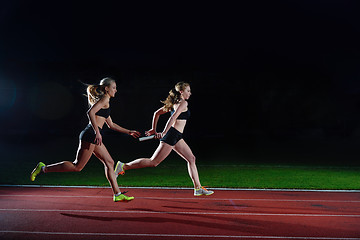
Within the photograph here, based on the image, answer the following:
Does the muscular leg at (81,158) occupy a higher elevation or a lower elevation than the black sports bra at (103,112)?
lower

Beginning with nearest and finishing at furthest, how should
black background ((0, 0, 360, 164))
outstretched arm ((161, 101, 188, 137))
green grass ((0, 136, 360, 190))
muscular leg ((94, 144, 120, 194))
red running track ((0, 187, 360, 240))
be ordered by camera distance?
red running track ((0, 187, 360, 240)) → muscular leg ((94, 144, 120, 194)) → outstretched arm ((161, 101, 188, 137)) → green grass ((0, 136, 360, 190)) → black background ((0, 0, 360, 164))

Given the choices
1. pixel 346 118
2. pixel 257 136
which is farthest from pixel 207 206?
pixel 346 118

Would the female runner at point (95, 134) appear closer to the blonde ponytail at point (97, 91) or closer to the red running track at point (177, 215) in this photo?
the blonde ponytail at point (97, 91)

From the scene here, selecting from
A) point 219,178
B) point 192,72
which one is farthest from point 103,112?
point 192,72

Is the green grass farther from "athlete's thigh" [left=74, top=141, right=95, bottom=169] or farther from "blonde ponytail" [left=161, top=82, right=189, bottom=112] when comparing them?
"athlete's thigh" [left=74, top=141, right=95, bottom=169]

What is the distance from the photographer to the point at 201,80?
1243 inches

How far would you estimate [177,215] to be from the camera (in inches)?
203

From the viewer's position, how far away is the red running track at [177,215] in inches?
169

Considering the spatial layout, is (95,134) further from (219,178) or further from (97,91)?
(219,178)

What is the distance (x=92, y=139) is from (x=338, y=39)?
31.5 m

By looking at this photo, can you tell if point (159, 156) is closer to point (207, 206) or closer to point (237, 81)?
point (207, 206)

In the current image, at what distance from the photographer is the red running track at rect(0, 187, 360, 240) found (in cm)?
430

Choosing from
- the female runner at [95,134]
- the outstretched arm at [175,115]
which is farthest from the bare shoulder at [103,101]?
the outstretched arm at [175,115]

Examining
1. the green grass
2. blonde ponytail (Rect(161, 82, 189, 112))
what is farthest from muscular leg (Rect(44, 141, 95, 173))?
the green grass
